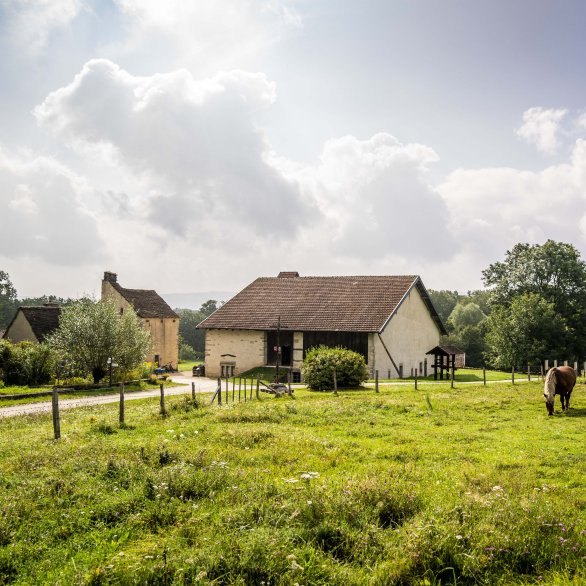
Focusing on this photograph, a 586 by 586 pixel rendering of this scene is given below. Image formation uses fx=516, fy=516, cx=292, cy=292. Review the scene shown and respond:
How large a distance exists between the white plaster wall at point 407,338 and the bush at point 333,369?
6240 mm

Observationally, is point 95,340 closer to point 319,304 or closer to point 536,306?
point 319,304

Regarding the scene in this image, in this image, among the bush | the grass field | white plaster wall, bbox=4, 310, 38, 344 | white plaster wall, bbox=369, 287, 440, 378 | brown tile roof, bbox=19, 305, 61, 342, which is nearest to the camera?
the grass field

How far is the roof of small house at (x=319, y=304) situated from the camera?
4200 centimetres

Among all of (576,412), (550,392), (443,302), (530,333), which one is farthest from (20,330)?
(443,302)

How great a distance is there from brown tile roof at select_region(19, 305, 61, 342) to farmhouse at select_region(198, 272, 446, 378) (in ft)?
58.0

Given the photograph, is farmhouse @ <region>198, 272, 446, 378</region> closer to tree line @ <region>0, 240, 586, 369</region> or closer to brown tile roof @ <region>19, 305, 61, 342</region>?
tree line @ <region>0, 240, 586, 369</region>

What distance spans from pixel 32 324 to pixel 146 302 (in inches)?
507

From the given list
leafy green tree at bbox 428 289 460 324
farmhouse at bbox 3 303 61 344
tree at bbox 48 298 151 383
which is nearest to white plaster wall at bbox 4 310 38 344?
farmhouse at bbox 3 303 61 344

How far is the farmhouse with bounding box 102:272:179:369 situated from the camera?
57875mm

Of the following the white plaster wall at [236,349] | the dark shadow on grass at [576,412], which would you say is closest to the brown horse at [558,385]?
the dark shadow on grass at [576,412]

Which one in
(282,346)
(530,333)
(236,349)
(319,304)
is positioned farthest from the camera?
(530,333)

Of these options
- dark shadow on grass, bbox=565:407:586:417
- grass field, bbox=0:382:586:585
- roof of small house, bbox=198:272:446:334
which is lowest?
dark shadow on grass, bbox=565:407:586:417

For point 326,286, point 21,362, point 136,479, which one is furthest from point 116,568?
point 326,286

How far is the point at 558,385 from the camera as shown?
20.2m
